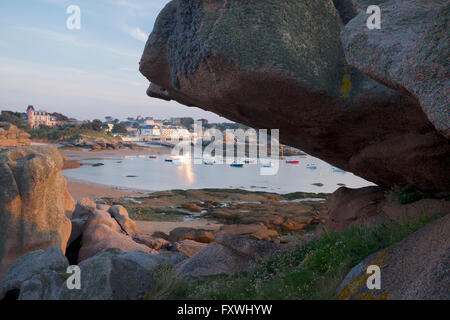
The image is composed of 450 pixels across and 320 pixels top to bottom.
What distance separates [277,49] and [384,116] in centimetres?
263

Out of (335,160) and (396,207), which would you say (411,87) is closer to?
(396,207)

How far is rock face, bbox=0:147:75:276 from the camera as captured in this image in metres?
10.3

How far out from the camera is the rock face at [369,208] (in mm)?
7752

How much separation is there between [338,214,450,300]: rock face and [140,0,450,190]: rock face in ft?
7.45

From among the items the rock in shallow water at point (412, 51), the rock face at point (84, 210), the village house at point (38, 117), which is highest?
the village house at point (38, 117)

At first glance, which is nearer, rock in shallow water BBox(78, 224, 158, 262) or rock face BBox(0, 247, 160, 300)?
rock face BBox(0, 247, 160, 300)

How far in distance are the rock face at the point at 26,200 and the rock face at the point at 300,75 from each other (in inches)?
173

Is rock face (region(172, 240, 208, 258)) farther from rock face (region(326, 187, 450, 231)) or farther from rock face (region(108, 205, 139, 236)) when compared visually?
rock face (region(326, 187, 450, 231))

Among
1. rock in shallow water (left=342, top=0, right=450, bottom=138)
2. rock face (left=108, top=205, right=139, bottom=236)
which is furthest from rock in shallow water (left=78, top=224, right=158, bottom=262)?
rock in shallow water (left=342, top=0, right=450, bottom=138)

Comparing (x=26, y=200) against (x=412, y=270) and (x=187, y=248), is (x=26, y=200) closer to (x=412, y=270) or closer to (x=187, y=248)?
(x=187, y=248)

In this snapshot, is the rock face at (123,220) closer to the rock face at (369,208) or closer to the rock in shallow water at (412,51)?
the rock face at (369,208)

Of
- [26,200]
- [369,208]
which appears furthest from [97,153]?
[369,208]

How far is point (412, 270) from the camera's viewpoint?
470cm

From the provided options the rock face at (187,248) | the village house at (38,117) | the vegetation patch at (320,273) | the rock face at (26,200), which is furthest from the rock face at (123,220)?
the village house at (38,117)
